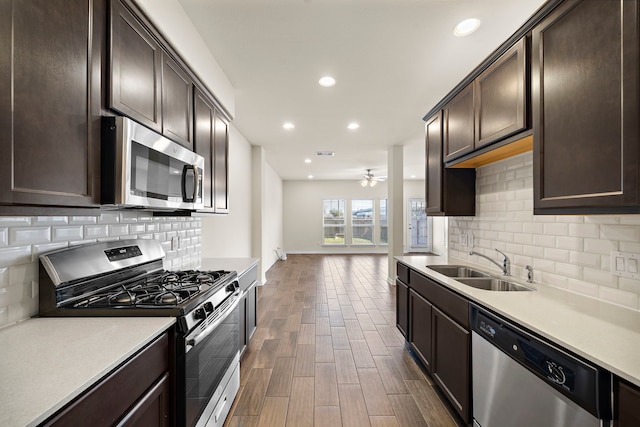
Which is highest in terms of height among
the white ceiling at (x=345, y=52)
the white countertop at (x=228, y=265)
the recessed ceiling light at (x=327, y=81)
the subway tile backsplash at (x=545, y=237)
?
the white ceiling at (x=345, y=52)

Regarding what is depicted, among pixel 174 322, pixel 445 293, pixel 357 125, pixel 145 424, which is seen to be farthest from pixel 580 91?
pixel 357 125

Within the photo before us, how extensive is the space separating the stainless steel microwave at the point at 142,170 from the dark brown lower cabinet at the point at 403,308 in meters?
2.08

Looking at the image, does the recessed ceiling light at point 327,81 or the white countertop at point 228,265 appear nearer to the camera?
the white countertop at point 228,265

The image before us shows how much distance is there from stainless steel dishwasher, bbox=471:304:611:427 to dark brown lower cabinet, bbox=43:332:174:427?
1.55 metres

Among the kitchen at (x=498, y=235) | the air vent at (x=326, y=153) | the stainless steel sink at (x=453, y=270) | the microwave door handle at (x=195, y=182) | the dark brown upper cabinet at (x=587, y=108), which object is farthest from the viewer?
the air vent at (x=326, y=153)

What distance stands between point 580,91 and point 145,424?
2.26 meters

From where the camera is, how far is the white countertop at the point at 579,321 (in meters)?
0.90

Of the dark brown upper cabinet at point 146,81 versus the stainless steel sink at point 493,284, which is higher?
the dark brown upper cabinet at point 146,81

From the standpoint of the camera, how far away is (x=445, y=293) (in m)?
1.89

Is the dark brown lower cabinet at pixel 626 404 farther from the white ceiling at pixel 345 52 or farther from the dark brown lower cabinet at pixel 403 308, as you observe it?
the white ceiling at pixel 345 52

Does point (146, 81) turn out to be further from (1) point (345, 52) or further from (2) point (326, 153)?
(2) point (326, 153)

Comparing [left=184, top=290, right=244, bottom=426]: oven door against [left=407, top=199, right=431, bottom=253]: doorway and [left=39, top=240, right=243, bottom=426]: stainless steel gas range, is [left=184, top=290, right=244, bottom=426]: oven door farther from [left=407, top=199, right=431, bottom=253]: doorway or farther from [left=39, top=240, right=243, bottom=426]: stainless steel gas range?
[left=407, top=199, right=431, bottom=253]: doorway

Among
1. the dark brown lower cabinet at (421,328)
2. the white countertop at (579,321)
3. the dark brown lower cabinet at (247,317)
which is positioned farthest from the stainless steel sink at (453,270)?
the dark brown lower cabinet at (247,317)

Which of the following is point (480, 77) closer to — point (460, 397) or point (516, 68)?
point (516, 68)
